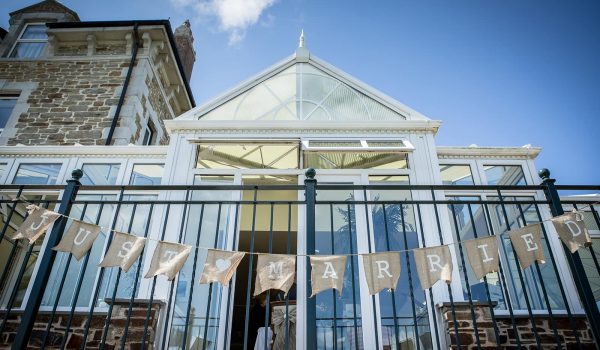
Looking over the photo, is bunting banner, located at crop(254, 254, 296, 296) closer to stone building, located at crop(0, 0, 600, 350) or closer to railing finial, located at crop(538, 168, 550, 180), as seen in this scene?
stone building, located at crop(0, 0, 600, 350)

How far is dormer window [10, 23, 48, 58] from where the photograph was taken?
32.2ft

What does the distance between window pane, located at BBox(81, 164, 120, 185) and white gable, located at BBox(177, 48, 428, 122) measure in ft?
4.49

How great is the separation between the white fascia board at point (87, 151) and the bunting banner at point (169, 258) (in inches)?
131

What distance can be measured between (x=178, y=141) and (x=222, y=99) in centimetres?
106

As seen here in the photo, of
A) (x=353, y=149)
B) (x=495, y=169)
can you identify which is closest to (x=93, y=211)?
(x=353, y=149)

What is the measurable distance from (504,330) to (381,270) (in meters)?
2.75

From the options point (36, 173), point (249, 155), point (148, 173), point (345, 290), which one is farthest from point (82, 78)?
point (345, 290)

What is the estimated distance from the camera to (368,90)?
6.48 m

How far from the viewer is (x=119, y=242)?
9.76 ft

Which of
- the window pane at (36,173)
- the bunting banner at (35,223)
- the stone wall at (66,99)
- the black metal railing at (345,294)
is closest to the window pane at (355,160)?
the black metal railing at (345,294)

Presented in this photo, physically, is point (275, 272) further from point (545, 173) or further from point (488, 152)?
point (488, 152)

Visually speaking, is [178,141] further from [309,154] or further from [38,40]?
[38,40]

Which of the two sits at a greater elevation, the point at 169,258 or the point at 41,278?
the point at 169,258

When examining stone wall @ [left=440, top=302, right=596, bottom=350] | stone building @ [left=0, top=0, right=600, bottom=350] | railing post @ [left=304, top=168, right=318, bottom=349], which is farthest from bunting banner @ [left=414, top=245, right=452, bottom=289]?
stone wall @ [left=440, top=302, right=596, bottom=350]
